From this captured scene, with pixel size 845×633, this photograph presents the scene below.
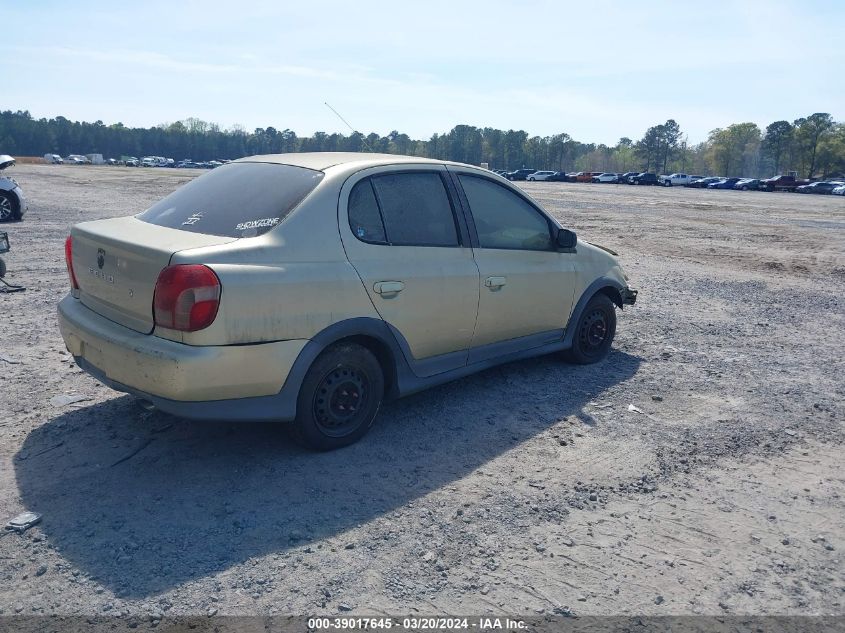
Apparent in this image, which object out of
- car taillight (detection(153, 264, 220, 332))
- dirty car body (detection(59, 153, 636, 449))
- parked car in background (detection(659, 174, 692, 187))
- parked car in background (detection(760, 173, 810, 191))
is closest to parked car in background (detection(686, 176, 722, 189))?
parked car in background (detection(659, 174, 692, 187))

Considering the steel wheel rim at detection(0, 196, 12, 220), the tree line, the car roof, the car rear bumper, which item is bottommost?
the car rear bumper

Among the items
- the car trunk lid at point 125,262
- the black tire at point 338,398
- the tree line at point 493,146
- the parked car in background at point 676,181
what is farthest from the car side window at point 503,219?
the tree line at point 493,146

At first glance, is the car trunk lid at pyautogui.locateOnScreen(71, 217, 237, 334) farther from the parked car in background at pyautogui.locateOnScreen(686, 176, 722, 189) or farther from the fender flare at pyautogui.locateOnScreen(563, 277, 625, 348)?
the parked car in background at pyautogui.locateOnScreen(686, 176, 722, 189)

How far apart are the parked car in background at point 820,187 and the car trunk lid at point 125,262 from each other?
228 ft

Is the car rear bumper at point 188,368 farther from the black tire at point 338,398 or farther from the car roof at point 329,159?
the car roof at point 329,159

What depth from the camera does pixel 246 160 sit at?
→ 5.05m

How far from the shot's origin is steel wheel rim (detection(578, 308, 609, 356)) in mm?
6285

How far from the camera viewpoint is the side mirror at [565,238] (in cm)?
575

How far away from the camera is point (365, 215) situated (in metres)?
4.50

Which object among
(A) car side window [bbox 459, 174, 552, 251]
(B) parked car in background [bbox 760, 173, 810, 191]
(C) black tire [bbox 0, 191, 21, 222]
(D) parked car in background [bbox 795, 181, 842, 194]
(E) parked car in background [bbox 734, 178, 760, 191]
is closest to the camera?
(A) car side window [bbox 459, 174, 552, 251]

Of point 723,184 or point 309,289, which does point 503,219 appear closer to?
point 309,289

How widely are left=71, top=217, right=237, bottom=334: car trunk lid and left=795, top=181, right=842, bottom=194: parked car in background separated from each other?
69426 millimetres

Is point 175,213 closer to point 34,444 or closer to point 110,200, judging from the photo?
point 34,444

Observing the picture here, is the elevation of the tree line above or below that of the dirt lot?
above
